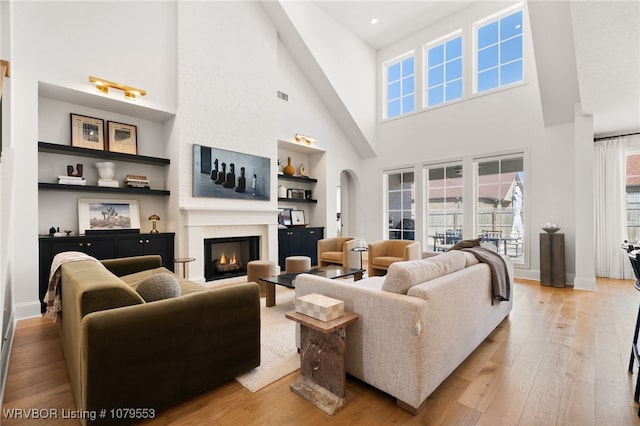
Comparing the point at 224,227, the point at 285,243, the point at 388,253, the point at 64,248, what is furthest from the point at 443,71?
the point at 64,248

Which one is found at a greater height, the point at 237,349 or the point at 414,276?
the point at 414,276

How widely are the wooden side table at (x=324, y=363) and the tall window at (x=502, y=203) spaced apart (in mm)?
4856

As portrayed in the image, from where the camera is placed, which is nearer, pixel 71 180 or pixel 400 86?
pixel 71 180

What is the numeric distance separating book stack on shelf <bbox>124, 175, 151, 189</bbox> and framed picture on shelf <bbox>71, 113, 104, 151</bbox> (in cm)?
50

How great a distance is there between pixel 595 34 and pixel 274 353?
399 cm

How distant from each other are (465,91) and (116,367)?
680 cm

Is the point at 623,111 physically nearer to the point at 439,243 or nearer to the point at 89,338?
the point at 439,243

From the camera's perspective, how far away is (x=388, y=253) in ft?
17.1

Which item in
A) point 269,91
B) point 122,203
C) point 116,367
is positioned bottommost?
point 116,367

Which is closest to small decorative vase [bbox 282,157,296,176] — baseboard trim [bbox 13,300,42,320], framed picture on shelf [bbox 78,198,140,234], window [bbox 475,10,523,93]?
framed picture on shelf [bbox 78,198,140,234]

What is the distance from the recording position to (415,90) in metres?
6.72

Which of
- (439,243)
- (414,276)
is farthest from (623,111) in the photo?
(414,276)

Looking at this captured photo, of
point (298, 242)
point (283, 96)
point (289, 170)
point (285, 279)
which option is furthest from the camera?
point (289, 170)

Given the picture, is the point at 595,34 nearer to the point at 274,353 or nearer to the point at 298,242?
the point at 274,353
